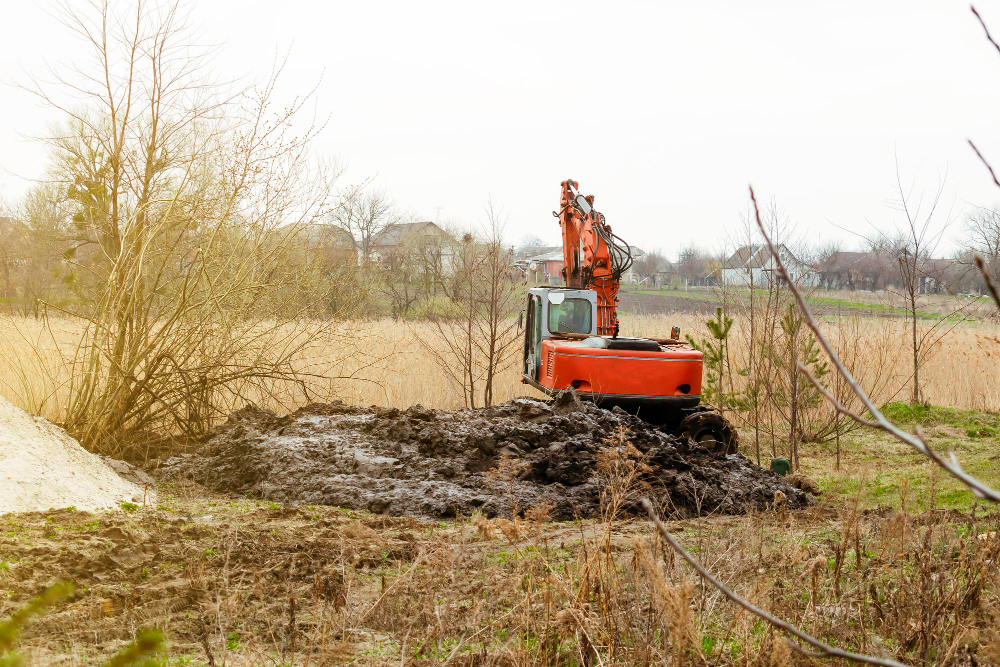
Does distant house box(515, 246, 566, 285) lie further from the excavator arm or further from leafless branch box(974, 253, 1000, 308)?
leafless branch box(974, 253, 1000, 308)

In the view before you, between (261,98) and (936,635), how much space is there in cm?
790

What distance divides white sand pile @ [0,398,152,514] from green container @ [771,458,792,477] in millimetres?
5914

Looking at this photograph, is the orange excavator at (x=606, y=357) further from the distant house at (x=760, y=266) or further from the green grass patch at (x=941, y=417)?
the green grass patch at (x=941, y=417)

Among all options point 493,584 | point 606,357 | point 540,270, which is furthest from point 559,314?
point 540,270

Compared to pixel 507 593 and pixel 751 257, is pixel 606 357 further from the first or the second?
pixel 507 593

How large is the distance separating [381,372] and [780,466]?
7596mm

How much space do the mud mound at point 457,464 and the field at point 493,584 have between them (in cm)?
46

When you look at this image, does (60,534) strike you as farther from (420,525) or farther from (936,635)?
(936,635)

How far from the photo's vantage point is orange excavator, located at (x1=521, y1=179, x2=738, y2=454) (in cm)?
902

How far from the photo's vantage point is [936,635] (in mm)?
3438

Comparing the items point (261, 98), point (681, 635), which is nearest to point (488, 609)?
point (681, 635)

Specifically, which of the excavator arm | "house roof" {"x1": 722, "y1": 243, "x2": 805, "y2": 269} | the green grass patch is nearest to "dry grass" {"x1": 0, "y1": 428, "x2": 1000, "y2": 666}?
"house roof" {"x1": 722, "y1": 243, "x2": 805, "y2": 269}

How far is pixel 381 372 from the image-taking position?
14859mm

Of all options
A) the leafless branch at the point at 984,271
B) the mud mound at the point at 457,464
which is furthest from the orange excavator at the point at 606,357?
the leafless branch at the point at 984,271
